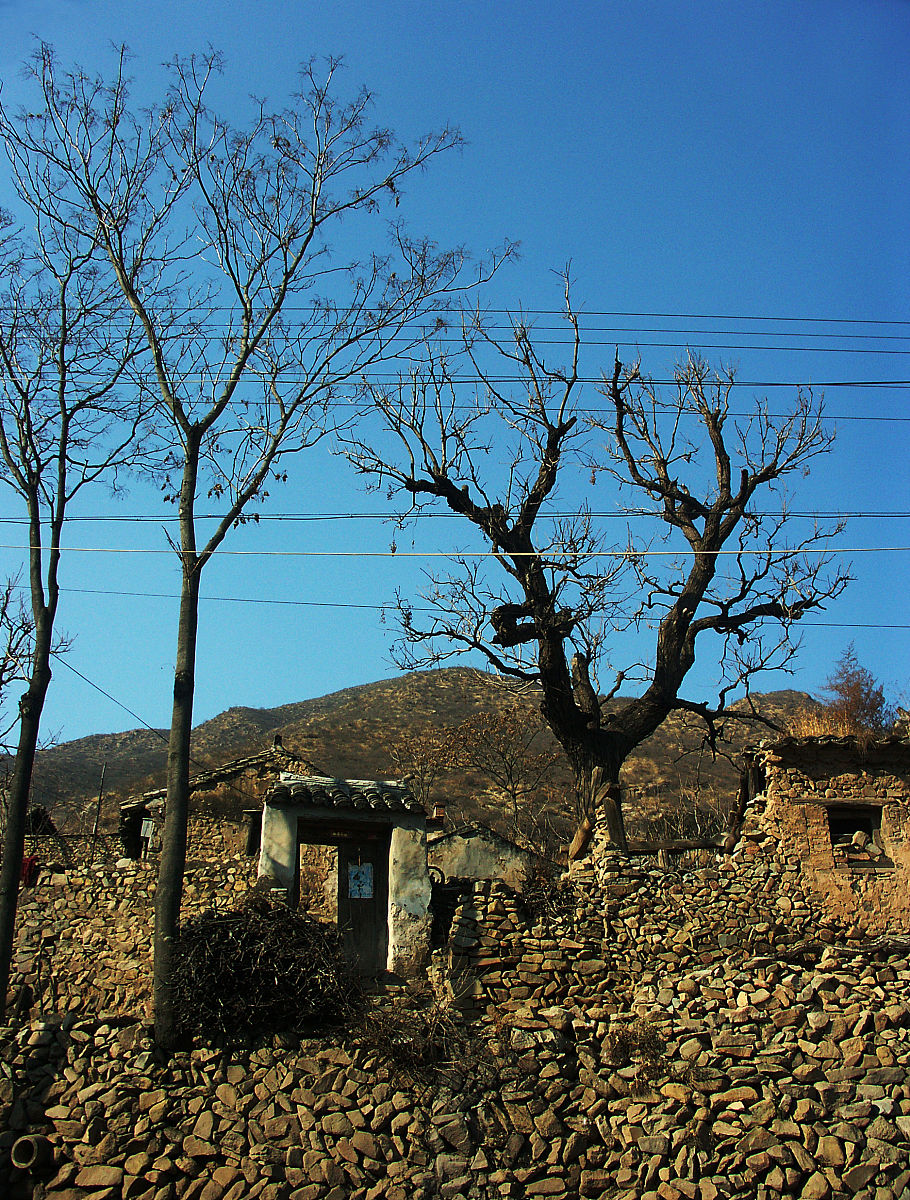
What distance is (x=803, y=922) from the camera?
12.9 metres

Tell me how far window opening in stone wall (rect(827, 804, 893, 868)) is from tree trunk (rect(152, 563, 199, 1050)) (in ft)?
29.0

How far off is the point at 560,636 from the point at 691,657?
258cm

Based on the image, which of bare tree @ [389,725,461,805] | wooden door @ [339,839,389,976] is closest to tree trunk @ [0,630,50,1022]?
wooden door @ [339,839,389,976]

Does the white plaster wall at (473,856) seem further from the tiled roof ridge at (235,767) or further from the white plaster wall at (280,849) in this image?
the white plaster wall at (280,849)

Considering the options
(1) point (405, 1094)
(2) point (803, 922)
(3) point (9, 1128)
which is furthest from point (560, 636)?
(3) point (9, 1128)

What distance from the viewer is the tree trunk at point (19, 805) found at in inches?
431

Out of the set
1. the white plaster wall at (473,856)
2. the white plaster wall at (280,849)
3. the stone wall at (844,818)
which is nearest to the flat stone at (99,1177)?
the white plaster wall at (280,849)

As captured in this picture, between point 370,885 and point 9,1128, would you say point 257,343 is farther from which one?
point 370,885

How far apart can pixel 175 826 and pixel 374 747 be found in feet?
116

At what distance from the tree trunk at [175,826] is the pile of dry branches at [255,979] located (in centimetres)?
13

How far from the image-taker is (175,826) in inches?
422

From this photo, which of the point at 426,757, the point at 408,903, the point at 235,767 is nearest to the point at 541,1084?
the point at 408,903

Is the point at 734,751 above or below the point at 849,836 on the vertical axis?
above

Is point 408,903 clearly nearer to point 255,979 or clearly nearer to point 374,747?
point 255,979
